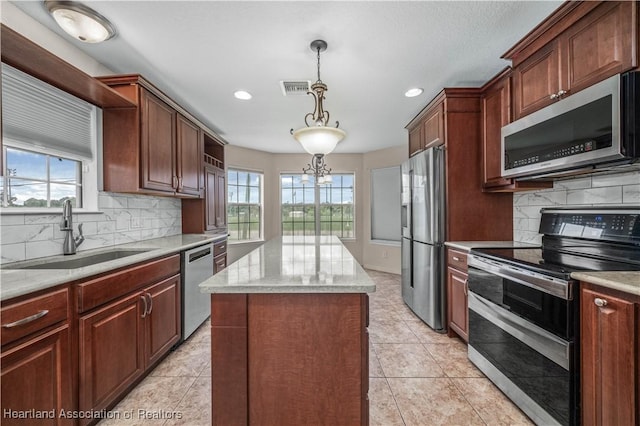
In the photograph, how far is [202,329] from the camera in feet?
9.46

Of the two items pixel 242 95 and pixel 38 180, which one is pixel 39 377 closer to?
pixel 38 180

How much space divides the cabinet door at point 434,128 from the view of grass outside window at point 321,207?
2753 millimetres

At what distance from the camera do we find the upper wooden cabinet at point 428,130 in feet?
9.00

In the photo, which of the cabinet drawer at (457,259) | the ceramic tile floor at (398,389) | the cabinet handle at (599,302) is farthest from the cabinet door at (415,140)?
the cabinet handle at (599,302)

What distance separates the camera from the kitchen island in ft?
3.81

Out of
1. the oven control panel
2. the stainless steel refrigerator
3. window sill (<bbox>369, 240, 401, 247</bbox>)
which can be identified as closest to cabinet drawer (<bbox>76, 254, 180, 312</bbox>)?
the stainless steel refrigerator

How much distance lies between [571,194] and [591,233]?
15.2 inches

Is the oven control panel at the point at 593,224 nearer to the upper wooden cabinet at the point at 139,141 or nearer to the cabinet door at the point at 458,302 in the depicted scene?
the cabinet door at the point at 458,302

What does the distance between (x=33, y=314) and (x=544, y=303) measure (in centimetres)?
258

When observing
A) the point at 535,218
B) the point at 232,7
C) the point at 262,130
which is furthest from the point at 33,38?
the point at 535,218

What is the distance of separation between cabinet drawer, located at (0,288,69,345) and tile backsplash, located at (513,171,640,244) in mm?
3323

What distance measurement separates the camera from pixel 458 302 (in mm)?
2490

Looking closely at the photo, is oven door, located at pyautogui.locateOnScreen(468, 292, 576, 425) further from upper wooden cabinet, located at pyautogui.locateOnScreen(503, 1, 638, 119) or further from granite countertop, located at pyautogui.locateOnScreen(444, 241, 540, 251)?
upper wooden cabinet, located at pyautogui.locateOnScreen(503, 1, 638, 119)

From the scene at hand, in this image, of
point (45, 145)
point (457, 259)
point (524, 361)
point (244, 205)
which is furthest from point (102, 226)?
point (524, 361)
